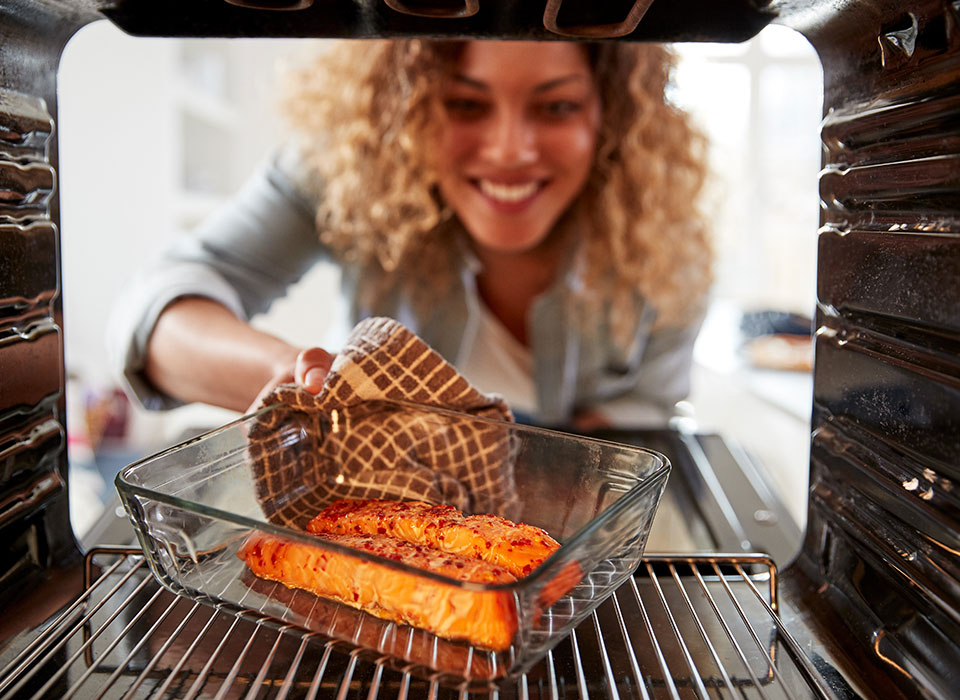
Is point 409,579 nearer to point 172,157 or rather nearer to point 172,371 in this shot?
point 172,371

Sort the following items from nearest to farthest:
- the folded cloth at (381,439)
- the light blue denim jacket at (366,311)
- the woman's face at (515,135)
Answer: the folded cloth at (381,439)
the woman's face at (515,135)
the light blue denim jacket at (366,311)

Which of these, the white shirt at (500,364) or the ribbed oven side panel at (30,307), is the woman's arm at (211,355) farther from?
the white shirt at (500,364)

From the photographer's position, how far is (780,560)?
85 cm

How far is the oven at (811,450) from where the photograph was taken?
45 cm

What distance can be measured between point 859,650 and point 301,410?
1.40ft

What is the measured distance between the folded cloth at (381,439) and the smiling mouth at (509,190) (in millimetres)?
707

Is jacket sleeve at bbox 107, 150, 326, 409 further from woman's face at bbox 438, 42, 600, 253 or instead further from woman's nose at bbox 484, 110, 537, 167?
woman's nose at bbox 484, 110, 537, 167

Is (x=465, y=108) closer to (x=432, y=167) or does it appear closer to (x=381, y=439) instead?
(x=432, y=167)

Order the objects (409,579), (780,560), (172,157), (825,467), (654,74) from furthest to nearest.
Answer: (172,157), (654,74), (780,560), (825,467), (409,579)

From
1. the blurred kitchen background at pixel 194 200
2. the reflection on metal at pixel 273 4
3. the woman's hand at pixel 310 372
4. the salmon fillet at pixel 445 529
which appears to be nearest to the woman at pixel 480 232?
the blurred kitchen background at pixel 194 200

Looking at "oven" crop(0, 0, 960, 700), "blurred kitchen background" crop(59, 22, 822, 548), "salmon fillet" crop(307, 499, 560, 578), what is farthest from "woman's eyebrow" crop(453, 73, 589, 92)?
"salmon fillet" crop(307, 499, 560, 578)

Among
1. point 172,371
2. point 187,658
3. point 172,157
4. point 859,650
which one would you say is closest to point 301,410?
point 187,658

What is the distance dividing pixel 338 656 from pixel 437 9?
0.42 metres

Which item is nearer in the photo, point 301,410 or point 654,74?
point 301,410
